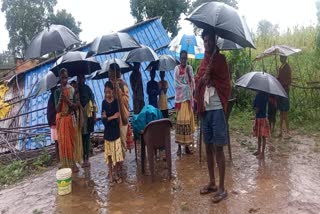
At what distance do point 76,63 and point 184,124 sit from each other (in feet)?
7.19

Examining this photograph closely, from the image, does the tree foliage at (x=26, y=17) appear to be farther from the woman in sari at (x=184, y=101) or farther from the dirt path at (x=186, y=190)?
Answer: the dirt path at (x=186, y=190)

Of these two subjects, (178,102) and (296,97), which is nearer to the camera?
(178,102)

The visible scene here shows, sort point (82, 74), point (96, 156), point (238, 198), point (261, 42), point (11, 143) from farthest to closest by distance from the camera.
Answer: point (261, 42), point (11, 143), point (96, 156), point (82, 74), point (238, 198)

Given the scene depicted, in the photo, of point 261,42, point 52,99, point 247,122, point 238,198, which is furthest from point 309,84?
point 52,99

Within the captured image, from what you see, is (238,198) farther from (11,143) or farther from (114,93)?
(11,143)

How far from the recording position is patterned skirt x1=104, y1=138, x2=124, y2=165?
503 cm

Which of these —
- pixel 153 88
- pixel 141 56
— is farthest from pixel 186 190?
pixel 153 88

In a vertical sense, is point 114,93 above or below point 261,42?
below

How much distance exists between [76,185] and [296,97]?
21.3ft

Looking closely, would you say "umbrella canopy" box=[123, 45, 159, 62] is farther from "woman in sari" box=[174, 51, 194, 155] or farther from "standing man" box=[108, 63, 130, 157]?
"standing man" box=[108, 63, 130, 157]

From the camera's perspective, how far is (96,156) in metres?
6.88

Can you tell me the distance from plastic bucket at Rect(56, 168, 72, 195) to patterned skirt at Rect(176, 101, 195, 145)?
211 cm

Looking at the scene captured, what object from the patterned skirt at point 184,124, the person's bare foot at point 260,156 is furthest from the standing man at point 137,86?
the person's bare foot at point 260,156

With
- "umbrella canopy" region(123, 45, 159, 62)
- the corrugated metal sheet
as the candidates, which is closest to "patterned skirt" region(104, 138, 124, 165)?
"umbrella canopy" region(123, 45, 159, 62)
